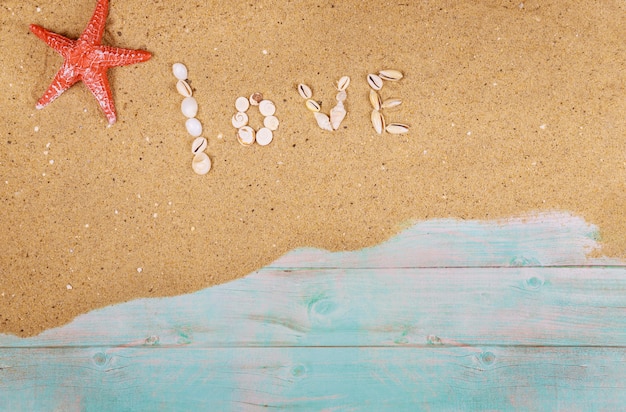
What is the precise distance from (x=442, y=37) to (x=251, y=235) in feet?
1.84

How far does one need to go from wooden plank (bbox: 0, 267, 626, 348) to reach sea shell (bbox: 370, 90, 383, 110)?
33cm

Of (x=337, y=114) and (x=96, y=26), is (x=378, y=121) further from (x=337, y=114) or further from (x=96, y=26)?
(x=96, y=26)

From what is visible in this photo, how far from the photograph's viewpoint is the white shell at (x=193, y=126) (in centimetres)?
99

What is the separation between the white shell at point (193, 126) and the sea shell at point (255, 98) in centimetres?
12

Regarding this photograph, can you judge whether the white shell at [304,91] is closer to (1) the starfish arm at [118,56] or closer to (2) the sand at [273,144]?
(2) the sand at [273,144]

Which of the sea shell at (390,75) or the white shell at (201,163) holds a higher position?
the sea shell at (390,75)

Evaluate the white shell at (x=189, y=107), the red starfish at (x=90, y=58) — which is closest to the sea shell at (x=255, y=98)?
the white shell at (x=189, y=107)

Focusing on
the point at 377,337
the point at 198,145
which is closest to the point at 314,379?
the point at 377,337

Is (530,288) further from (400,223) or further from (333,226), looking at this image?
(333,226)

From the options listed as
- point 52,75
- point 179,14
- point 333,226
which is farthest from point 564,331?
point 52,75

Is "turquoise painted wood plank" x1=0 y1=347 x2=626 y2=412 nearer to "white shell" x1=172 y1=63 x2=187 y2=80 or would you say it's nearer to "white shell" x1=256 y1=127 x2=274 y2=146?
"white shell" x1=256 y1=127 x2=274 y2=146

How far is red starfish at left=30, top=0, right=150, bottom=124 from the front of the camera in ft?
3.12

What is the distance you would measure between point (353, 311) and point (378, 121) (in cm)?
39

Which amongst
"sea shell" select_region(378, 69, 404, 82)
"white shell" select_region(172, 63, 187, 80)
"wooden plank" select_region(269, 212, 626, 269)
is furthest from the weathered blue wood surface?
"white shell" select_region(172, 63, 187, 80)
